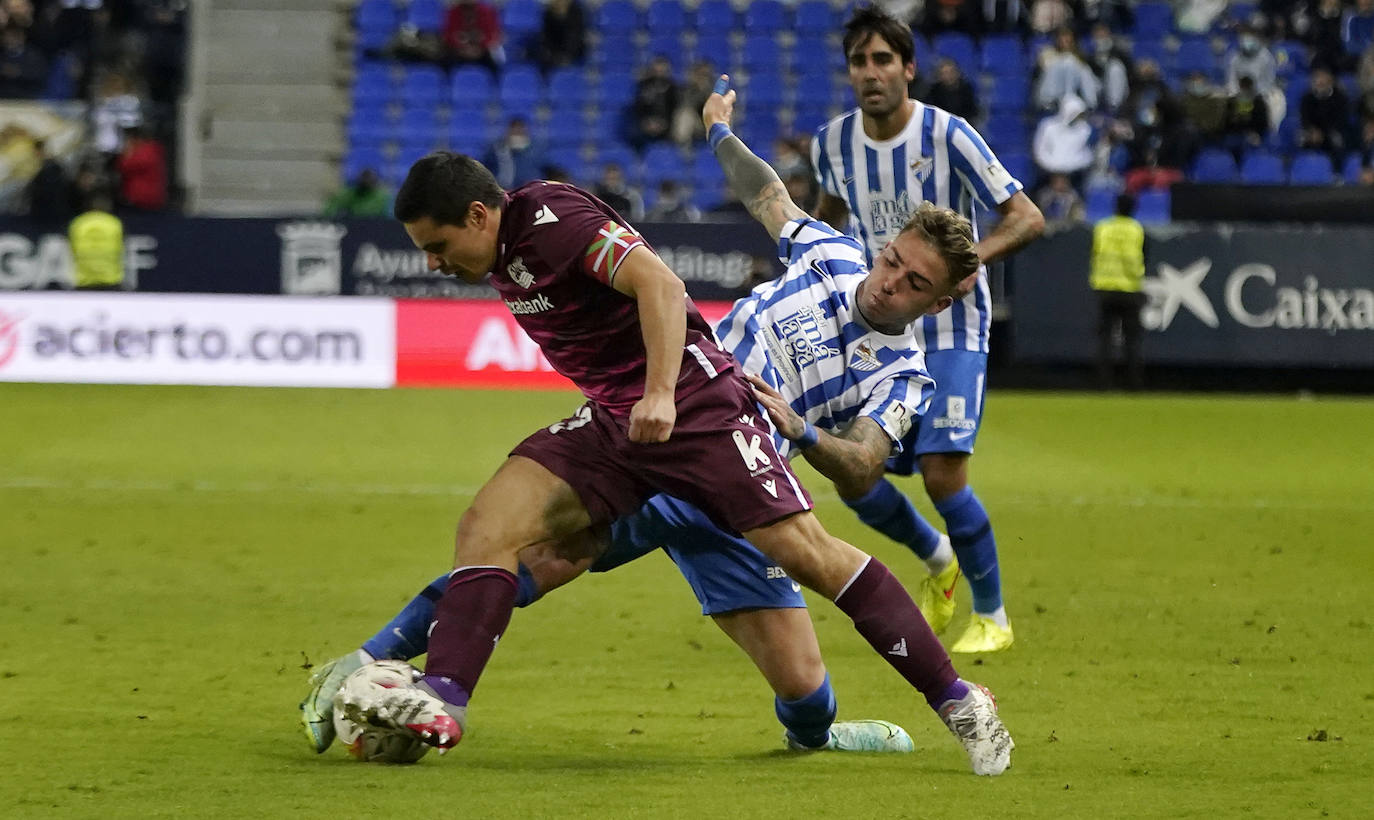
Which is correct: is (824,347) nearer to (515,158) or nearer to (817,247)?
(817,247)

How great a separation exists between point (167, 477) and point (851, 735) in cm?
729

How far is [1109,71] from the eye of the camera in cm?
2028

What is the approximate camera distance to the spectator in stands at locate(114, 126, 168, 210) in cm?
1953

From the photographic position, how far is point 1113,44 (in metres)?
20.6

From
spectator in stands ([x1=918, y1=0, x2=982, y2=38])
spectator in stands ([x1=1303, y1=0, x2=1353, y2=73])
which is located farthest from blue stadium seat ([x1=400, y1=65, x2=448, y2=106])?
spectator in stands ([x1=1303, y1=0, x2=1353, y2=73])

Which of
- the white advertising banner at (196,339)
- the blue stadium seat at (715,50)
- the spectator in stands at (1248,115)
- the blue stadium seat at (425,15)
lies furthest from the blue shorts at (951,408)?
the blue stadium seat at (425,15)

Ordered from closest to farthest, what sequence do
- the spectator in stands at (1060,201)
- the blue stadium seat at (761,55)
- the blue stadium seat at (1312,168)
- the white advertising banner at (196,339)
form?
the white advertising banner at (196,339)
the spectator in stands at (1060,201)
the blue stadium seat at (1312,168)
the blue stadium seat at (761,55)

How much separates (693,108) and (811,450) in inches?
649

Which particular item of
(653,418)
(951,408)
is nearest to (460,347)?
(951,408)

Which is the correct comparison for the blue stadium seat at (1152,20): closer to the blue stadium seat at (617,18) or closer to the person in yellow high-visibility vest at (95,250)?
the blue stadium seat at (617,18)

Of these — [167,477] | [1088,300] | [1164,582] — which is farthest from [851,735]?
[1088,300]

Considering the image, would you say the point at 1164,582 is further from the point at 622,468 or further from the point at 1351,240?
the point at 1351,240

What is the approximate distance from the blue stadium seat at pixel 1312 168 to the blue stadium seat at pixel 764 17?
6.18 metres

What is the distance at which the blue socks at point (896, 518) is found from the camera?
7027 millimetres
